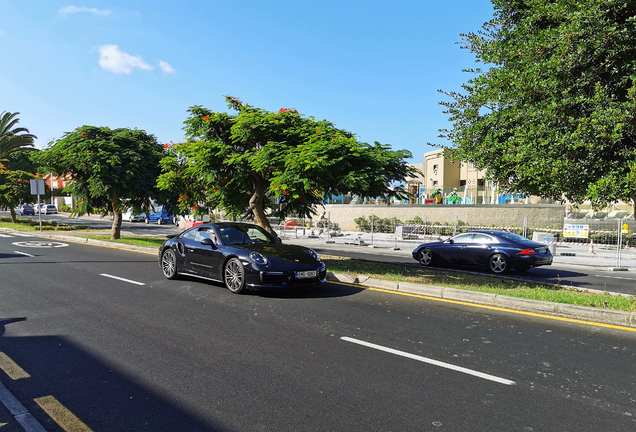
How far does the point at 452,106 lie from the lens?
9766mm

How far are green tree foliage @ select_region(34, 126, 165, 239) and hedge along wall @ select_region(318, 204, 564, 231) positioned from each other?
1346 centimetres

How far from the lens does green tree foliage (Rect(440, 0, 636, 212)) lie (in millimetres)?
6742

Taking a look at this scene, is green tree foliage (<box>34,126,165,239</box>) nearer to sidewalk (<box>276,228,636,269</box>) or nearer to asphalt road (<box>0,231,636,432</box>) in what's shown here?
sidewalk (<box>276,228,636,269</box>)

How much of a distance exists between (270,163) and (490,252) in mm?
7292

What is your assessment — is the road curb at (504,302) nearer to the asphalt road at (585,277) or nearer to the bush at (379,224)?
the asphalt road at (585,277)

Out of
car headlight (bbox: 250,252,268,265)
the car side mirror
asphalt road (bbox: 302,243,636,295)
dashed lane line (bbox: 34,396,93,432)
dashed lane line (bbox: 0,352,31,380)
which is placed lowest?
dashed lane line (bbox: 0,352,31,380)

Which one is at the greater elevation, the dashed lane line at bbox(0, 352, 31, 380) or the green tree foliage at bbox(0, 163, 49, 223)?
the green tree foliage at bbox(0, 163, 49, 223)

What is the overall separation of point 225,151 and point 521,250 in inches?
353

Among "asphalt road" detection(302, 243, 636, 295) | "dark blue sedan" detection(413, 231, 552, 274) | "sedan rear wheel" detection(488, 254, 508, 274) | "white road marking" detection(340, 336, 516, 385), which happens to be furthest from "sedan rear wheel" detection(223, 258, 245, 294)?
"sedan rear wheel" detection(488, 254, 508, 274)

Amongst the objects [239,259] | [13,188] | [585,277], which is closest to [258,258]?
[239,259]

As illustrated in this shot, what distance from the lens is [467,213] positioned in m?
30.5

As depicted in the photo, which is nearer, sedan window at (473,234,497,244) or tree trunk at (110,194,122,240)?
sedan window at (473,234,497,244)

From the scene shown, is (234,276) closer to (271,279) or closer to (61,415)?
(271,279)

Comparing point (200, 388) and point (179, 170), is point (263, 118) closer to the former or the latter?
point (179, 170)
